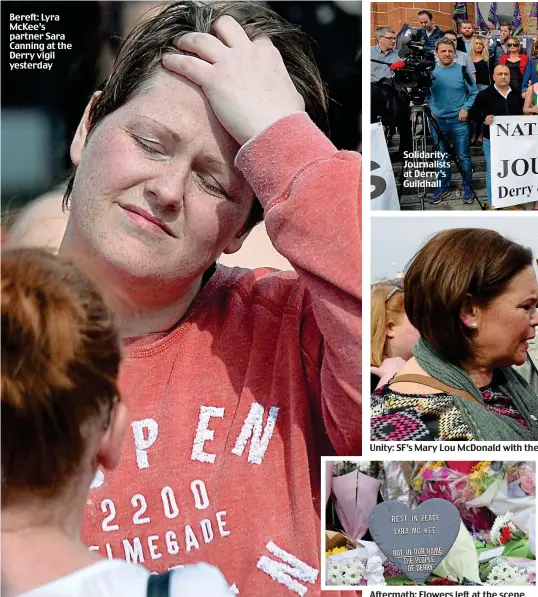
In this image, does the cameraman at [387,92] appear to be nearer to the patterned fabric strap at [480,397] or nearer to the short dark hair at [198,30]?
the short dark hair at [198,30]

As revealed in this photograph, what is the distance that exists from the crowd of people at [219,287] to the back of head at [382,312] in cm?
5

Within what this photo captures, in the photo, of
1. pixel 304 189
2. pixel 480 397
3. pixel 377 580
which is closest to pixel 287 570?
pixel 377 580

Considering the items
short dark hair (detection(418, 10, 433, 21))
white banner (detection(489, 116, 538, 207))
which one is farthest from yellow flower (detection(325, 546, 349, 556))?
short dark hair (detection(418, 10, 433, 21))

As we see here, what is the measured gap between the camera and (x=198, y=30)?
2129mm

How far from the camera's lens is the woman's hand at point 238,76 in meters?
2.06

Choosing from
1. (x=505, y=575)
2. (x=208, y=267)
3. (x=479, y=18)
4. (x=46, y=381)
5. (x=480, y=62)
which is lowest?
(x=505, y=575)

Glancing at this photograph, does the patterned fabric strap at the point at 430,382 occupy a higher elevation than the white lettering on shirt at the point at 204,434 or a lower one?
higher

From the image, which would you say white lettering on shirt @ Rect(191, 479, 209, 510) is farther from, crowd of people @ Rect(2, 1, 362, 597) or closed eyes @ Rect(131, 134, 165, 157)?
closed eyes @ Rect(131, 134, 165, 157)

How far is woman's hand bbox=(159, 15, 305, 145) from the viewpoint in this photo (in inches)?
81.1

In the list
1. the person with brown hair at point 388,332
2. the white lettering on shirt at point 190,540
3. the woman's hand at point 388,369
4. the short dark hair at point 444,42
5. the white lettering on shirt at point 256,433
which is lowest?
the white lettering on shirt at point 190,540

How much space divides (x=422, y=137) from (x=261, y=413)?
741 mm

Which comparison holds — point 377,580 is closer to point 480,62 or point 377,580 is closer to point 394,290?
point 394,290

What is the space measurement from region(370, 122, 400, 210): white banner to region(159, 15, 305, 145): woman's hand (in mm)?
187

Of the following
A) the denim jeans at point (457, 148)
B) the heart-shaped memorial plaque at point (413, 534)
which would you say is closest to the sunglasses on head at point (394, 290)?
the denim jeans at point (457, 148)
